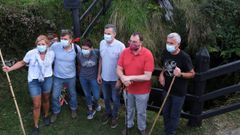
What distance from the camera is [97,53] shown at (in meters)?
6.28

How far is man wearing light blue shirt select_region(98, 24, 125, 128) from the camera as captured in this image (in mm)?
5965

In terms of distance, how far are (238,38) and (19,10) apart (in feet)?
16.5

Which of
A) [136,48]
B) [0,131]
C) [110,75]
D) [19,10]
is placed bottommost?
[0,131]

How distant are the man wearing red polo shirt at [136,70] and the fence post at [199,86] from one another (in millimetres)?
795

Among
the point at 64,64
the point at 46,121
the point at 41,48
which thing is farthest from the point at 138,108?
the point at 41,48

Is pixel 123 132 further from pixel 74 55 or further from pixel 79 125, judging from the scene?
pixel 74 55

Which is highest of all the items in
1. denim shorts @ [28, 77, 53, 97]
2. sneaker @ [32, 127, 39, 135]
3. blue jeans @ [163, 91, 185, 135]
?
denim shorts @ [28, 77, 53, 97]

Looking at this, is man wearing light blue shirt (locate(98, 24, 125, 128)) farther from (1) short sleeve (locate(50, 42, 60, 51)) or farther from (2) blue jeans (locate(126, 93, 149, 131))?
(1) short sleeve (locate(50, 42, 60, 51))

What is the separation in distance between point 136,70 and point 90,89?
1.25 m

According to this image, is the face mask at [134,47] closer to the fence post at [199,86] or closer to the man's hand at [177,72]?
the man's hand at [177,72]

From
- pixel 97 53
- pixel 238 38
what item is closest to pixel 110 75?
pixel 97 53

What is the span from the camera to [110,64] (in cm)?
607

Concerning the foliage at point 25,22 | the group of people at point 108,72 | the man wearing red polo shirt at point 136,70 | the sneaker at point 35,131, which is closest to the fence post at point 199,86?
the group of people at point 108,72

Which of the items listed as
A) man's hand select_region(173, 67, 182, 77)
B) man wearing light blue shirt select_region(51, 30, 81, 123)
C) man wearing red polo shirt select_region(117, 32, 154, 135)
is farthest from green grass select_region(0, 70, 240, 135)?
man's hand select_region(173, 67, 182, 77)
